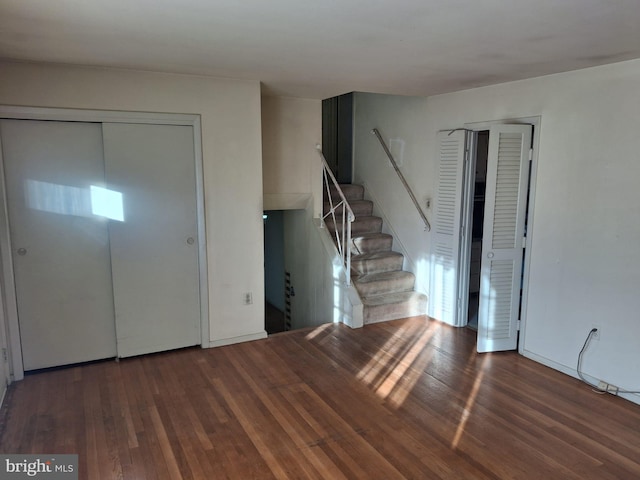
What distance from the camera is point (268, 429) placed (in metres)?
2.86

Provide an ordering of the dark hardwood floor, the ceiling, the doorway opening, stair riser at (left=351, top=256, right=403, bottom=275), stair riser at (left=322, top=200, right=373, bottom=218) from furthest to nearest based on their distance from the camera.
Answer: the doorway opening, stair riser at (left=322, top=200, right=373, bottom=218), stair riser at (left=351, top=256, right=403, bottom=275), the dark hardwood floor, the ceiling

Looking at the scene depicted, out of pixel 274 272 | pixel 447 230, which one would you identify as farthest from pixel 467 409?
pixel 274 272

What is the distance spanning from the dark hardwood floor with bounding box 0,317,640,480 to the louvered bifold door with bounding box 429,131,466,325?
820 millimetres

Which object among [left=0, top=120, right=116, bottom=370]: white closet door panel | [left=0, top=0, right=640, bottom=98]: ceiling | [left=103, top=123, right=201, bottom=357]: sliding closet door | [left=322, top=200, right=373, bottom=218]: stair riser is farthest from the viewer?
[left=322, top=200, right=373, bottom=218]: stair riser

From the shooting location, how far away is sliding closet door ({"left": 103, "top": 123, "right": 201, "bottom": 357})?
3.73 m

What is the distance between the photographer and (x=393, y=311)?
496 centimetres

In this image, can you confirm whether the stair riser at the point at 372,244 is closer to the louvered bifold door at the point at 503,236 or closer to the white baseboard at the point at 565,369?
the louvered bifold door at the point at 503,236

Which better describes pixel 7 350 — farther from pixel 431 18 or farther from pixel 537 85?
pixel 537 85

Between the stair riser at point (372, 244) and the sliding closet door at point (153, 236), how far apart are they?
2.07 metres

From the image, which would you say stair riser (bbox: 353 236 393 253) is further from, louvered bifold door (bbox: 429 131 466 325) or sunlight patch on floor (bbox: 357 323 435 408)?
sunlight patch on floor (bbox: 357 323 435 408)

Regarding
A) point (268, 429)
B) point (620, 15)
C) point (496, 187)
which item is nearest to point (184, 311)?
point (268, 429)

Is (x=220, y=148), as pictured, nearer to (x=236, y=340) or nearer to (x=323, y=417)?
(x=236, y=340)

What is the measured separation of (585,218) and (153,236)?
3.50 meters

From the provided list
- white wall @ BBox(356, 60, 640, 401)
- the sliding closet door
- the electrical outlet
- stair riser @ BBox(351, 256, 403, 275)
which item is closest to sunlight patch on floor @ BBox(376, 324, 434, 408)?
white wall @ BBox(356, 60, 640, 401)
